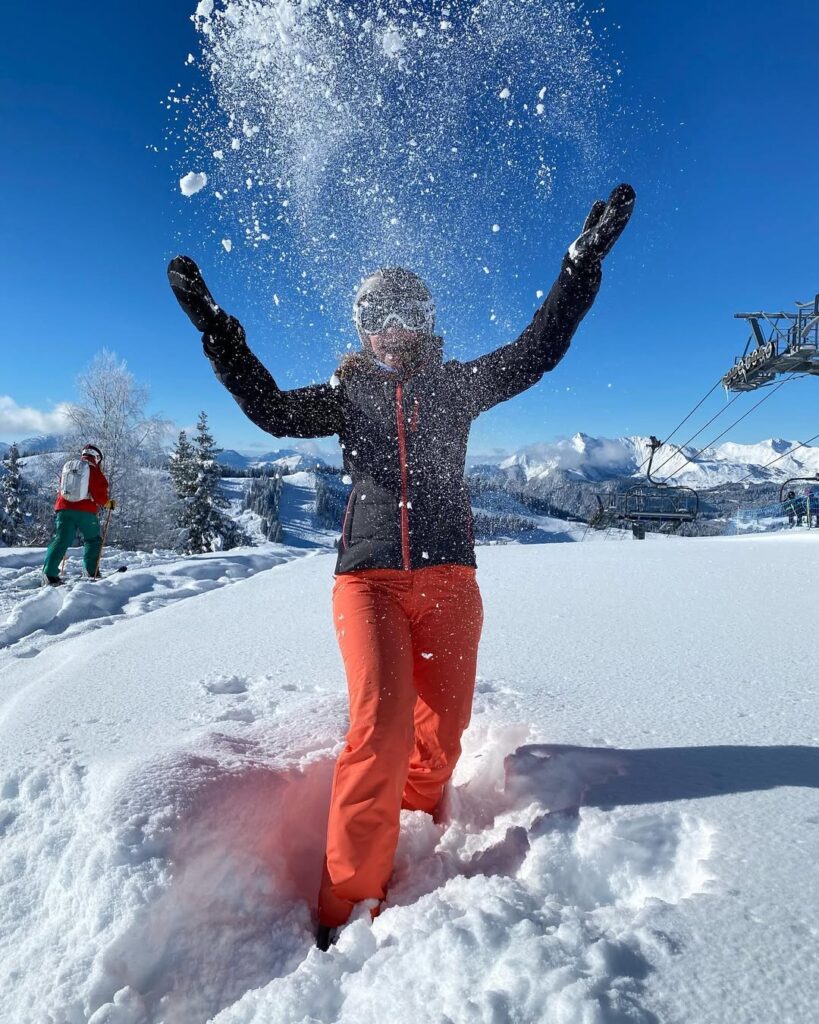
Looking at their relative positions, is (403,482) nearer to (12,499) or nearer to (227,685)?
(227,685)

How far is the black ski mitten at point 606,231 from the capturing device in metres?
2.45

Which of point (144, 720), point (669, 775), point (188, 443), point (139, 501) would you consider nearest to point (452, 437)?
point (669, 775)

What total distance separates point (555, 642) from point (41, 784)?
114 inches

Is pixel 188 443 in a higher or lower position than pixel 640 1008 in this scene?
higher

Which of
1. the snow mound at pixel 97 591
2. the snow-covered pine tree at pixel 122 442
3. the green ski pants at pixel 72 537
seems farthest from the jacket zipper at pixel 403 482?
the snow-covered pine tree at pixel 122 442

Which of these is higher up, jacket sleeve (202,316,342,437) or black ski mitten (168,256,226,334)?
black ski mitten (168,256,226,334)

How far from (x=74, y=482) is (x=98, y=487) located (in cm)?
45

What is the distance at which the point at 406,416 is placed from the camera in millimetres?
2385

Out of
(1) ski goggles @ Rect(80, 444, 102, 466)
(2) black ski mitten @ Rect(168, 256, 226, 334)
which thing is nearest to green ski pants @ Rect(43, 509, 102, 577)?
(1) ski goggles @ Rect(80, 444, 102, 466)

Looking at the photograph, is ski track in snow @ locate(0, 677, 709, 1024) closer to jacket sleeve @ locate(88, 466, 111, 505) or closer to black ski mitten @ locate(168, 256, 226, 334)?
black ski mitten @ locate(168, 256, 226, 334)

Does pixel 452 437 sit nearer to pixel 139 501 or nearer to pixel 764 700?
pixel 764 700

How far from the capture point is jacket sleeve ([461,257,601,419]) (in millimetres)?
2482

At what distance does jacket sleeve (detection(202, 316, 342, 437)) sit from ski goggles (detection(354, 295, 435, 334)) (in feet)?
1.05

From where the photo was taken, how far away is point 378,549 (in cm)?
224
